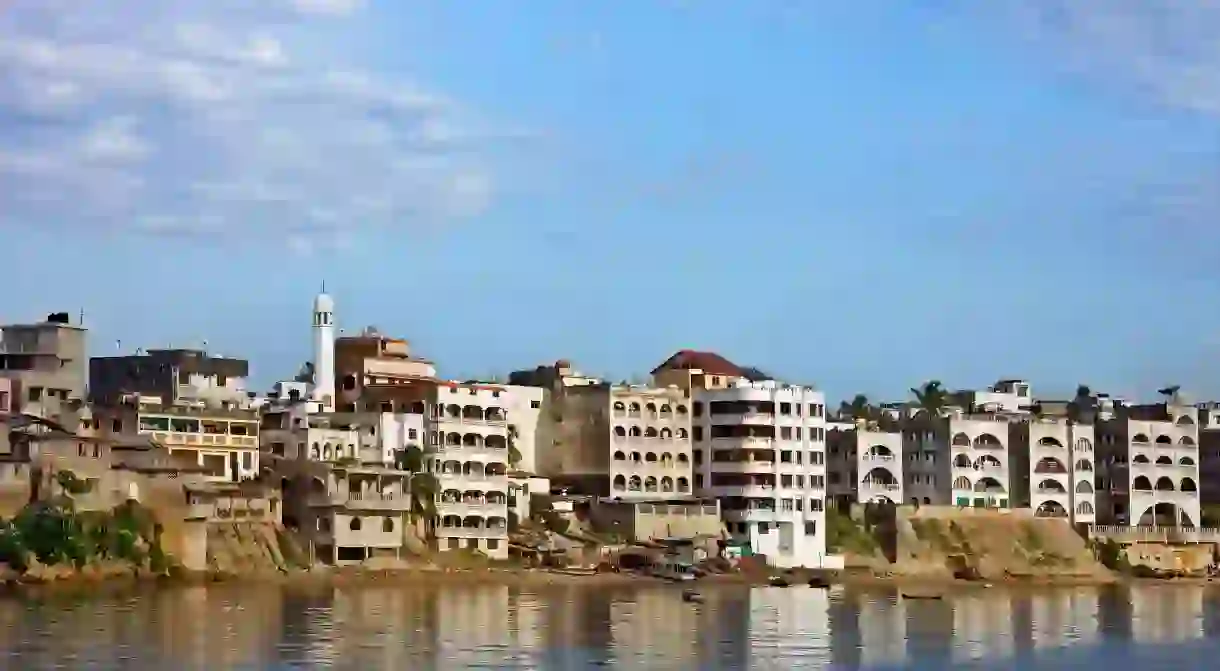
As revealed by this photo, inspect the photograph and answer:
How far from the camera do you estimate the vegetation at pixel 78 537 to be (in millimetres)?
72250

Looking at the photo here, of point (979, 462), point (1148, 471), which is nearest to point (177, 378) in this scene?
point (979, 462)

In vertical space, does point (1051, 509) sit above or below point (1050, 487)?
below

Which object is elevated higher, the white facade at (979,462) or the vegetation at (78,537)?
the white facade at (979,462)

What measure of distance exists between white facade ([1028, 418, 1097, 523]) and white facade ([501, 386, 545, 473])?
98.7 feet

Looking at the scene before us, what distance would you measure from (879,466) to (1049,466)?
39.1 ft

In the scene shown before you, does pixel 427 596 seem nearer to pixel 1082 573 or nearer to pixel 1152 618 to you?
pixel 1152 618

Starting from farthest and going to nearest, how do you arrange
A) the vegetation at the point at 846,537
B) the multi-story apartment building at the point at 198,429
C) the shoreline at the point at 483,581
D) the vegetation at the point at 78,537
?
1. the vegetation at the point at 846,537
2. the multi-story apartment building at the point at 198,429
3. the shoreline at the point at 483,581
4. the vegetation at the point at 78,537

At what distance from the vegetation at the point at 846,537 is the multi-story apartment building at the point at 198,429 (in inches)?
1251

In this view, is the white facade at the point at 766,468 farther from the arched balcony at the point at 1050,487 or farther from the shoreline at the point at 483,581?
the arched balcony at the point at 1050,487

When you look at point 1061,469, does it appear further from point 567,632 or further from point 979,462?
point 567,632

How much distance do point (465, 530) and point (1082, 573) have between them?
Result: 37.3m

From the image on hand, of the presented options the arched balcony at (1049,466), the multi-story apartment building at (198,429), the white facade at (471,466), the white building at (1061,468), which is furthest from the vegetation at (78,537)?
the arched balcony at (1049,466)

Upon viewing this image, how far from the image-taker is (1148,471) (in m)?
119

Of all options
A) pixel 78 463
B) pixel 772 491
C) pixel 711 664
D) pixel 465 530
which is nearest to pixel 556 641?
pixel 711 664
